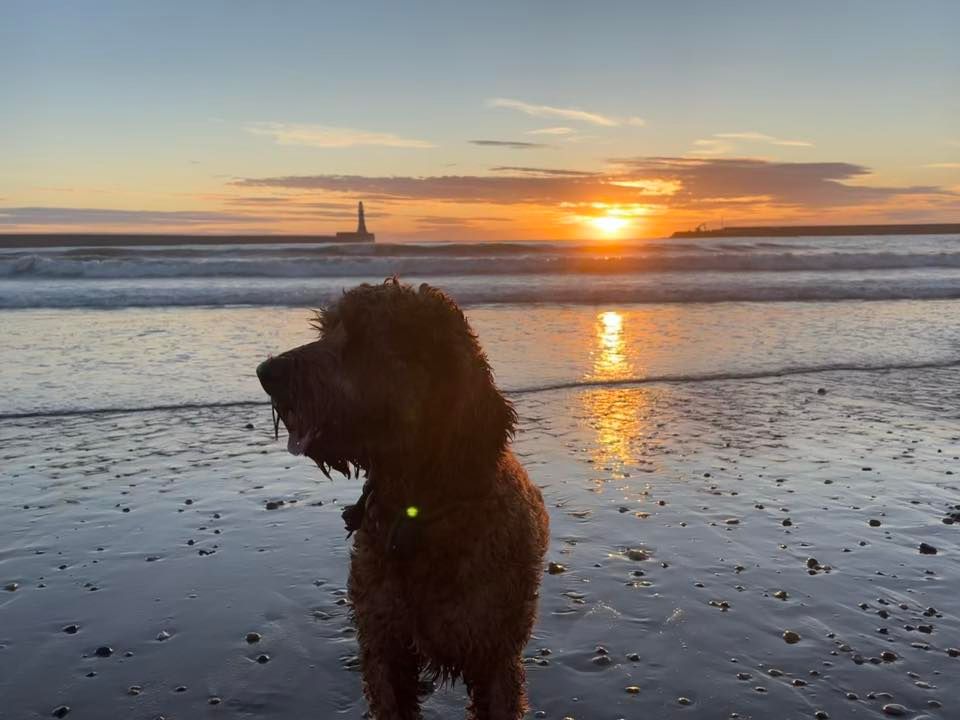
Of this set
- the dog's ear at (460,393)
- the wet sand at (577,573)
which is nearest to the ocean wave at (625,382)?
the wet sand at (577,573)

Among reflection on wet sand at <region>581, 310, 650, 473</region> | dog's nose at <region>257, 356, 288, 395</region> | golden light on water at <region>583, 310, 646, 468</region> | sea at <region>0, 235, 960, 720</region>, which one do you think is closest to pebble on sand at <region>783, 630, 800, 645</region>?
sea at <region>0, 235, 960, 720</region>

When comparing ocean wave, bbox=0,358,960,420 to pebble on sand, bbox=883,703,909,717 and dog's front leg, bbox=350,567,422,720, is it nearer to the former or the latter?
pebble on sand, bbox=883,703,909,717

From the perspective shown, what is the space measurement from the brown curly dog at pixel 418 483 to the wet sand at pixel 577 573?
63 cm

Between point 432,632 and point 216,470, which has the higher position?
point 432,632

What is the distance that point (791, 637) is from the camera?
410 centimetres

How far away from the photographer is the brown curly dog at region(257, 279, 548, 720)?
9.12 ft

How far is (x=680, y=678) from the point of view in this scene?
3.76m

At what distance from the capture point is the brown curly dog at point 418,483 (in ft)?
9.12

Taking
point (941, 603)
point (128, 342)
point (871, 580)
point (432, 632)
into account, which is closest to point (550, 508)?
point (871, 580)

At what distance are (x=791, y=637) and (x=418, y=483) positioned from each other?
2.43m

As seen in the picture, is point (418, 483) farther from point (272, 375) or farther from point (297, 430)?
point (272, 375)

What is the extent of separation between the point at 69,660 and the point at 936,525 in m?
5.61

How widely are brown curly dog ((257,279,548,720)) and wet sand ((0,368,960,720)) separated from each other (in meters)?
0.63

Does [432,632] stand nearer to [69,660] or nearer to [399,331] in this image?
[399,331]
